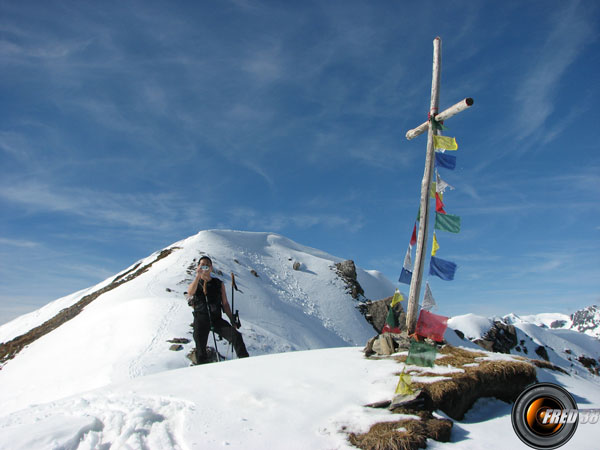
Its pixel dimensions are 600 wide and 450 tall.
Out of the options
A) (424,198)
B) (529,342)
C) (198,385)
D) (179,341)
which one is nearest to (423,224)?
(424,198)

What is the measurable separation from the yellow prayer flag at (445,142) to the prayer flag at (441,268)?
2.51 m

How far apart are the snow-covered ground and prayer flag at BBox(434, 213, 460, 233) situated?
293cm

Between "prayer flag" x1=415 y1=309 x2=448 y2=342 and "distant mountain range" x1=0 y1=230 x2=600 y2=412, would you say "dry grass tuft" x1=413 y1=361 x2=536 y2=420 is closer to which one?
"prayer flag" x1=415 y1=309 x2=448 y2=342

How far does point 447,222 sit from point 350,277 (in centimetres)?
2874

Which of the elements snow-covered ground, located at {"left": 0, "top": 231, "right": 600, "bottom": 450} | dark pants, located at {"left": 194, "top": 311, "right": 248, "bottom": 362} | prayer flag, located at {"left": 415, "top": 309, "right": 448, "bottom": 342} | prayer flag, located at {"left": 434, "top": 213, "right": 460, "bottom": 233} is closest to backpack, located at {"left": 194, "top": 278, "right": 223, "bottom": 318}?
dark pants, located at {"left": 194, "top": 311, "right": 248, "bottom": 362}

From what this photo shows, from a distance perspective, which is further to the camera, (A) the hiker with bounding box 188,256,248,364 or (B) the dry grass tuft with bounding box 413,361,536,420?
(A) the hiker with bounding box 188,256,248,364

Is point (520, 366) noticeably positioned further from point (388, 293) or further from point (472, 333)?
point (472, 333)

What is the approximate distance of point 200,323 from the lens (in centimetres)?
828

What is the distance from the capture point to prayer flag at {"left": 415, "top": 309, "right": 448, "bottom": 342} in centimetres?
676

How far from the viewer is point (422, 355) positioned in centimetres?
592

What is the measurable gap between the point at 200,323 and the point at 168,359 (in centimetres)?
428

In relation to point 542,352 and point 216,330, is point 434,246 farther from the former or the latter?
point 542,352

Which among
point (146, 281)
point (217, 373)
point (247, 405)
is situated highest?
point (146, 281)

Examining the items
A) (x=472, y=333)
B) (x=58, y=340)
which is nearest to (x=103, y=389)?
(x=58, y=340)
